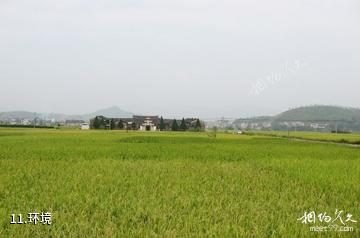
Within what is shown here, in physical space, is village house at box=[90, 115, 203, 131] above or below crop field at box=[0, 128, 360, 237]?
above

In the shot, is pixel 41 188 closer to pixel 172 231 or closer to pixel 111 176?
pixel 111 176

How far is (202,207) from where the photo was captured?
21.0 feet

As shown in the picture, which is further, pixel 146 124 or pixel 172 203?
pixel 146 124

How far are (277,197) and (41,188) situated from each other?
511cm

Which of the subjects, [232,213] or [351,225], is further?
[232,213]

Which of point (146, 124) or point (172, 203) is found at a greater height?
point (146, 124)

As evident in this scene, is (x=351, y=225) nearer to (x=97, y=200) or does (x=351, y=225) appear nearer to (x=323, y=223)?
(x=323, y=223)

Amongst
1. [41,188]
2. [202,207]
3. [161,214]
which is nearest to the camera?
[161,214]

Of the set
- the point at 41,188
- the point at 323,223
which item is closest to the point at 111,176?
the point at 41,188

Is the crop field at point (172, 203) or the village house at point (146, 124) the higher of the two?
the village house at point (146, 124)

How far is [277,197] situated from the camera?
7.76 m

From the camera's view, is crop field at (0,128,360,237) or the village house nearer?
crop field at (0,128,360,237)

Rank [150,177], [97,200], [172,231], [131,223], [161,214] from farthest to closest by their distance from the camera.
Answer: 1. [150,177]
2. [97,200]
3. [161,214]
4. [131,223]
5. [172,231]

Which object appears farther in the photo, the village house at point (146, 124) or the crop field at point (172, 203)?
the village house at point (146, 124)
